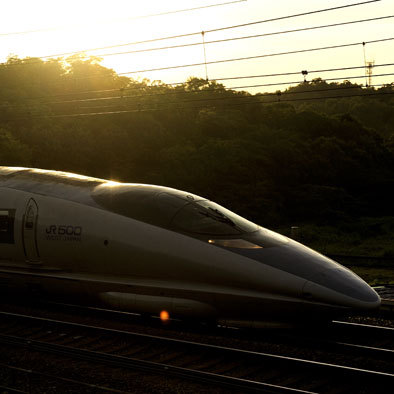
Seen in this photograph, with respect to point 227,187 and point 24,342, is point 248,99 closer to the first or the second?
point 227,187

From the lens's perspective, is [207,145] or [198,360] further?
[207,145]

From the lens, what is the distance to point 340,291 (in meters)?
8.37

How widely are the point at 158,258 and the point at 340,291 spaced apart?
9.66ft

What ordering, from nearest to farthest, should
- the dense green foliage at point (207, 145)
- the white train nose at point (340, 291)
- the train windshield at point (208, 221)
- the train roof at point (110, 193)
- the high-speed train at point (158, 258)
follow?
the white train nose at point (340, 291) < the high-speed train at point (158, 258) < the train windshield at point (208, 221) < the train roof at point (110, 193) < the dense green foliage at point (207, 145)

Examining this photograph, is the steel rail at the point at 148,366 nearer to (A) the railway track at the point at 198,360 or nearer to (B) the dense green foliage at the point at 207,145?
(A) the railway track at the point at 198,360

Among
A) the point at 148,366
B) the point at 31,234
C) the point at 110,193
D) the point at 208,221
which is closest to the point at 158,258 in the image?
the point at 208,221

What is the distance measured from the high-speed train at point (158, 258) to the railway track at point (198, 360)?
72 centimetres

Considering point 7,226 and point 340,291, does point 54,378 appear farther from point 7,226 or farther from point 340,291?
point 340,291

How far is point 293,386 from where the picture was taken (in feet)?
26.8

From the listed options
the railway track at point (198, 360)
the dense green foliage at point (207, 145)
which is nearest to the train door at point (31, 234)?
the railway track at point (198, 360)

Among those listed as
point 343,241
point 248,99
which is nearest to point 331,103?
point 248,99

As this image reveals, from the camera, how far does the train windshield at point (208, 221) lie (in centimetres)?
947

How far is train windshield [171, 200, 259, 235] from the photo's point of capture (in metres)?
9.47

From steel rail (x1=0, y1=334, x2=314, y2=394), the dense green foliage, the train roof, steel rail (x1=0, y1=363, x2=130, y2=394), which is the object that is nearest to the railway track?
steel rail (x1=0, y1=334, x2=314, y2=394)
